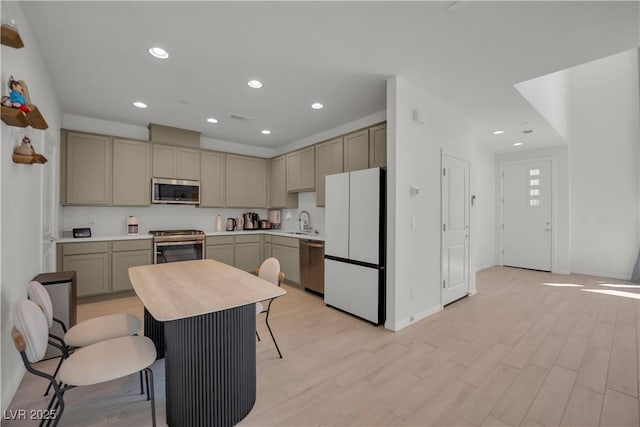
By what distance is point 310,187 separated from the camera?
4.92 metres

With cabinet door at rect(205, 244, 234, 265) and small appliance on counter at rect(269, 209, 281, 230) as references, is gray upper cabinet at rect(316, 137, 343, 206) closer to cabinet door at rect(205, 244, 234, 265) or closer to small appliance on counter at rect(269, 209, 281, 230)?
small appliance on counter at rect(269, 209, 281, 230)

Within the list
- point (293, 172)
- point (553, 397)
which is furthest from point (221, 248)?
point (553, 397)

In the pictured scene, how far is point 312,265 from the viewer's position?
429 centimetres

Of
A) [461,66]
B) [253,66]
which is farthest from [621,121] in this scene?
[253,66]

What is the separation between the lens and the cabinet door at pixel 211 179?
5074 mm

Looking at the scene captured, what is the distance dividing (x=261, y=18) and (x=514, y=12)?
1.88 meters

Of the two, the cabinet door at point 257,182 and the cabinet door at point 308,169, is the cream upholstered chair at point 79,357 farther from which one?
the cabinet door at point 257,182

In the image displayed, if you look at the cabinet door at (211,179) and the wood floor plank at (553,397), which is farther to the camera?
the cabinet door at (211,179)

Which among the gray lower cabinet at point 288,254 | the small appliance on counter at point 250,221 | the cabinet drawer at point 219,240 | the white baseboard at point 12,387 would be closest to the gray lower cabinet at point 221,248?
the cabinet drawer at point 219,240

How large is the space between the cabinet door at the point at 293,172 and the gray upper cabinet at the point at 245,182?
0.75m

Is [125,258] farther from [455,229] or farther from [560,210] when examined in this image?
[560,210]

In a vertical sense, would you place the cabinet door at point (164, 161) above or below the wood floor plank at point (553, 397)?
above

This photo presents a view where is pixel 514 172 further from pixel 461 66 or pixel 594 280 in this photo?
pixel 461 66

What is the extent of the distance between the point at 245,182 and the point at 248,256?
4.91 feet
